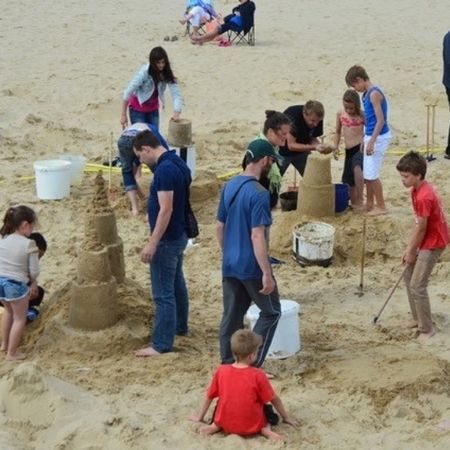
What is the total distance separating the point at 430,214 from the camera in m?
7.56

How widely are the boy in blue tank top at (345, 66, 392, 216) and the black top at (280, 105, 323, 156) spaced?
1.65 feet

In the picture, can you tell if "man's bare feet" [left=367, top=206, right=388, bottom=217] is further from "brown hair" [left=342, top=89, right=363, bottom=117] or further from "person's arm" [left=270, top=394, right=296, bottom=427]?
"person's arm" [left=270, top=394, right=296, bottom=427]

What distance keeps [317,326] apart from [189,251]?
2.06 meters

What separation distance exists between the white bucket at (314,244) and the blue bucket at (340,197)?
0.80 m

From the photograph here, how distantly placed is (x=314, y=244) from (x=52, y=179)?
3239mm

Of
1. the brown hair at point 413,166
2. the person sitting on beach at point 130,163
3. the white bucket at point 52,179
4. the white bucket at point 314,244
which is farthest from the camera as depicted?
the white bucket at point 52,179

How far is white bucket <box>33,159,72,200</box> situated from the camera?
35.9 ft

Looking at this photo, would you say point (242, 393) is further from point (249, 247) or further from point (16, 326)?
point (16, 326)

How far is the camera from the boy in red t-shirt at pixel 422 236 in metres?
7.50

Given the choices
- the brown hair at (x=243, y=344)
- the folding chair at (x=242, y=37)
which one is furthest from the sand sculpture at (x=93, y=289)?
the folding chair at (x=242, y=37)

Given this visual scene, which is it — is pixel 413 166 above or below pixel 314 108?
below

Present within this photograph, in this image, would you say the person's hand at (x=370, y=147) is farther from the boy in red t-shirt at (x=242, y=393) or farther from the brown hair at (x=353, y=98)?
the boy in red t-shirt at (x=242, y=393)

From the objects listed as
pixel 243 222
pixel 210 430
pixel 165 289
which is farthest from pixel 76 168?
pixel 210 430

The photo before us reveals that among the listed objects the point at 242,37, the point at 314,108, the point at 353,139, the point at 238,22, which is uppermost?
the point at 238,22
